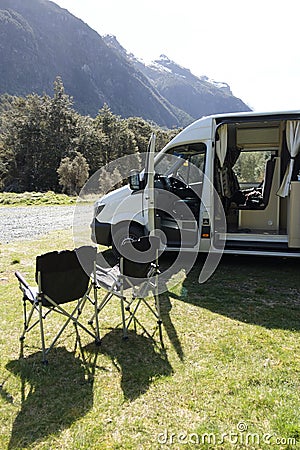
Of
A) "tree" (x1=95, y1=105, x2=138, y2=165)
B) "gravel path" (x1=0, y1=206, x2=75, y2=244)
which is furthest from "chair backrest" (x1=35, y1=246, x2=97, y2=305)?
"tree" (x1=95, y1=105, x2=138, y2=165)

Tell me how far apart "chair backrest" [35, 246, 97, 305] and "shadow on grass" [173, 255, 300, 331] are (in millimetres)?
1648

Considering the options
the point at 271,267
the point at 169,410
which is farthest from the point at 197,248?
the point at 169,410

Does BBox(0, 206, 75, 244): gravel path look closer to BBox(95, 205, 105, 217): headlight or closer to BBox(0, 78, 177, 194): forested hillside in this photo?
BBox(95, 205, 105, 217): headlight

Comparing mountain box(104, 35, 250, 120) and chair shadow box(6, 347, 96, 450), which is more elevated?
mountain box(104, 35, 250, 120)

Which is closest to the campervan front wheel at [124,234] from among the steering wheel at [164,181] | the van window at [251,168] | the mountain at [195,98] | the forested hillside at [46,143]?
the steering wheel at [164,181]

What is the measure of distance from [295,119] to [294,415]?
4.00 m

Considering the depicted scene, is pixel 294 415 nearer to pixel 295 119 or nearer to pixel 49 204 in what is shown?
pixel 295 119

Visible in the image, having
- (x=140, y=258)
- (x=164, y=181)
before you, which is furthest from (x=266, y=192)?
(x=140, y=258)

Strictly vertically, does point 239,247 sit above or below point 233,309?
above

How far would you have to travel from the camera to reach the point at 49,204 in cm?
1866

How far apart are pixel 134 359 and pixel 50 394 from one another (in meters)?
0.77

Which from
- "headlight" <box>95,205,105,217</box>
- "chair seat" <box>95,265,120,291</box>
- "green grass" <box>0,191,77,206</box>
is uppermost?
"green grass" <box>0,191,77,206</box>

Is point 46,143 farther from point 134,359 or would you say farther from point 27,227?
point 134,359

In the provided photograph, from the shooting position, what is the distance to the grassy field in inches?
85.9
